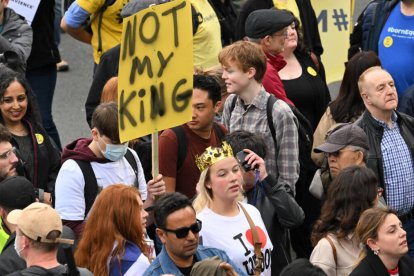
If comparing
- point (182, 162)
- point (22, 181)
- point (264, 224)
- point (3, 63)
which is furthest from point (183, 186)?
point (3, 63)

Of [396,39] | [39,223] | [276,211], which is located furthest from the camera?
[396,39]

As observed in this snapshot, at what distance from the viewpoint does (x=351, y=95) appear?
8508 millimetres

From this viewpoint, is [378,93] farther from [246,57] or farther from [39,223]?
[39,223]

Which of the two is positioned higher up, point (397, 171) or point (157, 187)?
point (157, 187)

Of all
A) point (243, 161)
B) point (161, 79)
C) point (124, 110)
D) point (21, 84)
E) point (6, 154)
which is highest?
point (161, 79)

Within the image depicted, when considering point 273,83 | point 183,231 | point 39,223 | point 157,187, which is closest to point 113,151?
point 157,187

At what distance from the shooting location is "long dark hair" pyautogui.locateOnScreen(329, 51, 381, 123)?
845 centimetres

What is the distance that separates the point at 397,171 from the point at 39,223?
2887 millimetres

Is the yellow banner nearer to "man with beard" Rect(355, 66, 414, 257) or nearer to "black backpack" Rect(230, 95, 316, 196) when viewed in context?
"black backpack" Rect(230, 95, 316, 196)

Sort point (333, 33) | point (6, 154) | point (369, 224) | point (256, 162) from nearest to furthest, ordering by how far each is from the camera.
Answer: point (369, 224)
point (256, 162)
point (6, 154)
point (333, 33)

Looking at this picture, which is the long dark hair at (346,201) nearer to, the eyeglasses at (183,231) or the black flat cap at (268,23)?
the eyeglasses at (183,231)

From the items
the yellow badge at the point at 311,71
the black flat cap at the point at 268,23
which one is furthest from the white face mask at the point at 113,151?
the yellow badge at the point at 311,71

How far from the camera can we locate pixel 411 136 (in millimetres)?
8055

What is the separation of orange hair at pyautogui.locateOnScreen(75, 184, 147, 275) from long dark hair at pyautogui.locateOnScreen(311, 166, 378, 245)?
1.06 m
